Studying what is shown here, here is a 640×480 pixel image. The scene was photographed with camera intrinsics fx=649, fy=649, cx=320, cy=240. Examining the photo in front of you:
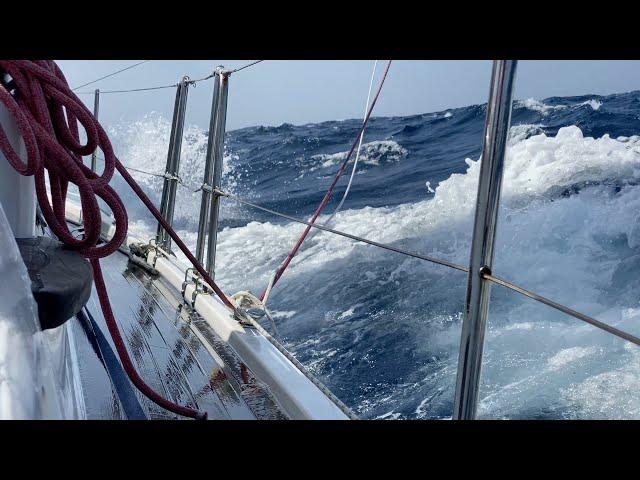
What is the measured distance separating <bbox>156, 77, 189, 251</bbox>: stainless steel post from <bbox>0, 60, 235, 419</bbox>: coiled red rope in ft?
3.50

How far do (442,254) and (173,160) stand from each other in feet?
11.2

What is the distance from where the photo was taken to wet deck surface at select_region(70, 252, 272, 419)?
0.96 meters

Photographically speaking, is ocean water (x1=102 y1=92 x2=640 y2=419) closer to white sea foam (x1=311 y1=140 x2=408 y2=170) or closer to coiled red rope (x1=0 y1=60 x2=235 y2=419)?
white sea foam (x1=311 y1=140 x2=408 y2=170)

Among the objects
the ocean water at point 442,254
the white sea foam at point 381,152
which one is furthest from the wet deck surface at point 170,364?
the white sea foam at point 381,152

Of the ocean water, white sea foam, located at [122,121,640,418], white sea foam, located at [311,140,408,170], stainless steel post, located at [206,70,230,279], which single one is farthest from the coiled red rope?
white sea foam, located at [311,140,408,170]

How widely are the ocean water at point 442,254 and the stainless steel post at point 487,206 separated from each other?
198 centimetres

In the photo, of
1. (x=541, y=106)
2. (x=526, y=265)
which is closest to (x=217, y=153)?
(x=526, y=265)

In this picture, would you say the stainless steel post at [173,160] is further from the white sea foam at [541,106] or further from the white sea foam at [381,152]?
the white sea foam at [541,106]
